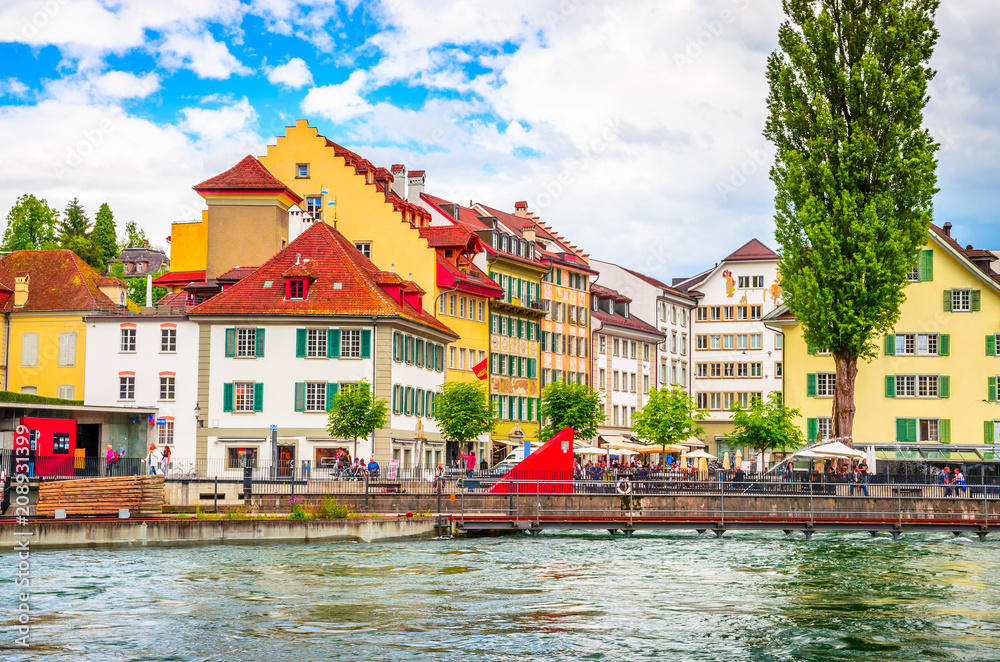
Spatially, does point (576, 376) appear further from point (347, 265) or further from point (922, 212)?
point (922, 212)

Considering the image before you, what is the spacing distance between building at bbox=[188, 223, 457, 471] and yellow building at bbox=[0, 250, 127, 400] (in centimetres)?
727

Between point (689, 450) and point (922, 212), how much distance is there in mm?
27191

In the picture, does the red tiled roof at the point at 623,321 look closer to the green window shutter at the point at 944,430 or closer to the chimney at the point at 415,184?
the chimney at the point at 415,184

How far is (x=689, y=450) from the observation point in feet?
259

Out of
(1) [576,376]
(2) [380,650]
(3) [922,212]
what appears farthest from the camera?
(1) [576,376]

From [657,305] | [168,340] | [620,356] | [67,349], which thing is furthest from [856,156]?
[657,305]

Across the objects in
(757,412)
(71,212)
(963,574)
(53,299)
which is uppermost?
(71,212)

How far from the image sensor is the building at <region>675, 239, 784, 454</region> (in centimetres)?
10906

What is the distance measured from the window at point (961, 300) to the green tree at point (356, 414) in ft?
91.7

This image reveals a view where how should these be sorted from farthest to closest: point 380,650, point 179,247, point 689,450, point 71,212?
point 71,212, point 689,450, point 179,247, point 380,650

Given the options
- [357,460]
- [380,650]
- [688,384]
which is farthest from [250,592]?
[688,384]

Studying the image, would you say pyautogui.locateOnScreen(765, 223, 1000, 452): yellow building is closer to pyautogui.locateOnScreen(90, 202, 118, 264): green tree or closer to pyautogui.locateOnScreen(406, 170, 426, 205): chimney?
pyautogui.locateOnScreen(406, 170, 426, 205): chimney

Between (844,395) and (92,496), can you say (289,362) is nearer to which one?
(92,496)

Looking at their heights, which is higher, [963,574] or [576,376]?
[576,376]
